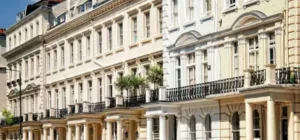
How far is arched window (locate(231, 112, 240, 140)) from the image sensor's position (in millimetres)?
33566

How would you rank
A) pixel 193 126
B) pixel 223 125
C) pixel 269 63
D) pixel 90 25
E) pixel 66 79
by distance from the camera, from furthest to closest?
pixel 66 79 < pixel 90 25 < pixel 193 126 < pixel 223 125 < pixel 269 63

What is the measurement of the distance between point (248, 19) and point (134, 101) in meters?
12.8

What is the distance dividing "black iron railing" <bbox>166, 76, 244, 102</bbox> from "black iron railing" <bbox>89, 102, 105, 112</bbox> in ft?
33.9

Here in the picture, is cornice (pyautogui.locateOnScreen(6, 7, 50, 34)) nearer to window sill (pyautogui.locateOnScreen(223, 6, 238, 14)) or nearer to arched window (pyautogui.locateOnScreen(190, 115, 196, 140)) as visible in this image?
arched window (pyautogui.locateOnScreen(190, 115, 196, 140))

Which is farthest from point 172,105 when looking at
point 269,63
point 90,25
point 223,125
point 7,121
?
point 7,121

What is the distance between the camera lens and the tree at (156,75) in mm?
41072

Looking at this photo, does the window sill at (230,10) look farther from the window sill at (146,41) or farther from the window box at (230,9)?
the window sill at (146,41)

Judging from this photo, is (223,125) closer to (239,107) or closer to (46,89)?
(239,107)

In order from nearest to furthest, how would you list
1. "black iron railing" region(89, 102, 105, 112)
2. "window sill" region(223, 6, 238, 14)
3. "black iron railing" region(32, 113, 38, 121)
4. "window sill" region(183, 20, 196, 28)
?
"window sill" region(223, 6, 238, 14) < "window sill" region(183, 20, 196, 28) < "black iron railing" region(89, 102, 105, 112) < "black iron railing" region(32, 113, 38, 121)

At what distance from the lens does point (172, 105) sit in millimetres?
38156

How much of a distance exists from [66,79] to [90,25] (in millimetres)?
6395

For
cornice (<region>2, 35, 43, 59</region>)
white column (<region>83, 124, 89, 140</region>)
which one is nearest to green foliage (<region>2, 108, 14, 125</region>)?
cornice (<region>2, 35, 43, 59</region>)

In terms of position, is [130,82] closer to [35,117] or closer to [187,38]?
[187,38]

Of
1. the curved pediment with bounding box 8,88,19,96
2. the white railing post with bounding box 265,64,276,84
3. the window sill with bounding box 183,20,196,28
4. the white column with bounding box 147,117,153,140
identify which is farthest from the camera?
the curved pediment with bounding box 8,88,19,96
